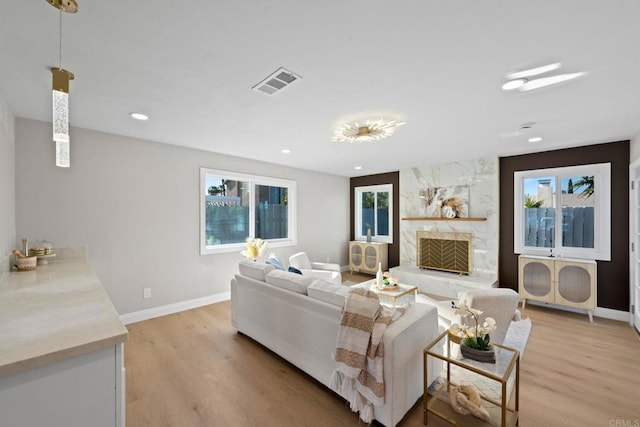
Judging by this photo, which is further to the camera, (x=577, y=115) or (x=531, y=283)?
(x=531, y=283)

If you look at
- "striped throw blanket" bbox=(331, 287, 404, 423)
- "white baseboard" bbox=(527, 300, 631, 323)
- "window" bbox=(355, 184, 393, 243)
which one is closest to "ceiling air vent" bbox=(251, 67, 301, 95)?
"striped throw blanket" bbox=(331, 287, 404, 423)

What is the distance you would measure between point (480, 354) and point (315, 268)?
343 cm

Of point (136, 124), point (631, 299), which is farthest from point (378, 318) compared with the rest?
point (631, 299)

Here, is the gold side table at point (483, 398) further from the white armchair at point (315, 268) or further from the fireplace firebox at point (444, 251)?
the fireplace firebox at point (444, 251)

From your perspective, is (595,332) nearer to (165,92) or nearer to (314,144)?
A: (314,144)

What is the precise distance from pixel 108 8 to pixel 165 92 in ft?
3.00

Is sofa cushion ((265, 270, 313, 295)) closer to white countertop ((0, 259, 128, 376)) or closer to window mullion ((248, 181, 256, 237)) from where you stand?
white countertop ((0, 259, 128, 376))

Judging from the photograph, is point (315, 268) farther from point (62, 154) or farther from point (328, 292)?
point (62, 154)

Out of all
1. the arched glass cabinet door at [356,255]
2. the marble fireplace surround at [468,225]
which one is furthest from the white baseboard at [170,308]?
the marble fireplace surround at [468,225]

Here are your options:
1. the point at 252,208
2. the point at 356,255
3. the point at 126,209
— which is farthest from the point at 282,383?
the point at 356,255

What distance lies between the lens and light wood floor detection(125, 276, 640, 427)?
6.13 feet

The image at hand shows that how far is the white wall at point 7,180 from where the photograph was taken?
7.29ft

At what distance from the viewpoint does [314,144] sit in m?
3.80

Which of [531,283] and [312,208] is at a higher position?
[312,208]
